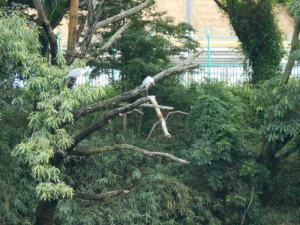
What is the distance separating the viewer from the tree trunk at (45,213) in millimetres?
12812

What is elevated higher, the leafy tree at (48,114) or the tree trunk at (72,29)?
the tree trunk at (72,29)

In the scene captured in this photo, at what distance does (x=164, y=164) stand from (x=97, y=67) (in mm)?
2473

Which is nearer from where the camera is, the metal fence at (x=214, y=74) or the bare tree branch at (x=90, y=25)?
the bare tree branch at (x=90, y=25)

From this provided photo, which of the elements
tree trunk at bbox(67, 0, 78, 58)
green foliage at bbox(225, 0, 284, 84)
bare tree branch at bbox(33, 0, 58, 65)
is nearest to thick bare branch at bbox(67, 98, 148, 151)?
bare tree branch at bbox(33, 0, 58, 65)

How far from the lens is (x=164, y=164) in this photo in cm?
1623

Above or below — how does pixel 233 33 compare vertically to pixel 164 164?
above

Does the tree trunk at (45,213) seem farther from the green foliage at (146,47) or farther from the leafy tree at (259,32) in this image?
the leafy tree at (259,32)

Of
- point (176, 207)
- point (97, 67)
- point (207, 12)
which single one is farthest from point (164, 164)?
point (207, 12)

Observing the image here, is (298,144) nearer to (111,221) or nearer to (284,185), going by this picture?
(284,185)

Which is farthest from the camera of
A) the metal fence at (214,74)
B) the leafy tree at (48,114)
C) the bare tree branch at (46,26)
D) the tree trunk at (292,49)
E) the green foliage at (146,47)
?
the metal fence at (214,74)

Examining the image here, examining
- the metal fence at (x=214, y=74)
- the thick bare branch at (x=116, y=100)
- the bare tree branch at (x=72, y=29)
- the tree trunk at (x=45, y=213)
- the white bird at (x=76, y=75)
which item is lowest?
the tree trunk at (x=45, y=213)

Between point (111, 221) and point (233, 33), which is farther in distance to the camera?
point (233, 33)

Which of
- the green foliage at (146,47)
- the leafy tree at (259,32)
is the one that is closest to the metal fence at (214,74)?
the green foliage at (146,47)

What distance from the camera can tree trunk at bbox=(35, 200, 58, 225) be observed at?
42.0ft
